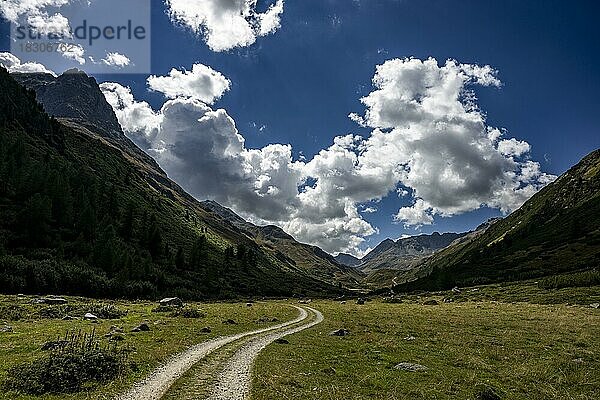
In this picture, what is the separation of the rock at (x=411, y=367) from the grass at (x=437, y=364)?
595 mm

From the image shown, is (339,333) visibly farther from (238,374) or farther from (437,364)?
(238,374)

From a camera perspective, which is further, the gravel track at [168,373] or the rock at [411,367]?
the rock at [411,367]

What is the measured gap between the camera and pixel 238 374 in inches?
973

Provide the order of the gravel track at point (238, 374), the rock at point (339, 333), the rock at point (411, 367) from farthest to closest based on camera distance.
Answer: the rock at point (339, 333), the rock at point (411, 367), the gravel track at point (238, 374)

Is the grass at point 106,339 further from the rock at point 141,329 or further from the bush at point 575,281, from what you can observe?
the bush at point 575,281

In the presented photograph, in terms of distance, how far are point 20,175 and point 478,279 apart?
212284mm

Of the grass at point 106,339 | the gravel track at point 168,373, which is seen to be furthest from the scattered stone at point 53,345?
the gravel track at point 168,373

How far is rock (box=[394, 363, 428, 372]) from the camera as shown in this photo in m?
27.9

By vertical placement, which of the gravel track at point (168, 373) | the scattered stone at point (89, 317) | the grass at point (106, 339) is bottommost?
the gravel track at point (168, 373)

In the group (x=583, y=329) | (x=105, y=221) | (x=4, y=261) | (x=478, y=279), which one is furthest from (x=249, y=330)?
(x=478, y=279)

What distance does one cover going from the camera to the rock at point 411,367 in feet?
91.6

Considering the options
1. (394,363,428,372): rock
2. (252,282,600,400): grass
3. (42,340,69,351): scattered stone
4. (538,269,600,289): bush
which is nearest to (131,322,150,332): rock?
(42,340,69,351): scattered stone

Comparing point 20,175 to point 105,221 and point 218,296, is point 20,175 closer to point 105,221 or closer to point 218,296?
point 105,221

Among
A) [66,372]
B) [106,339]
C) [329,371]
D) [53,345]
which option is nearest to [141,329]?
[106,339]
